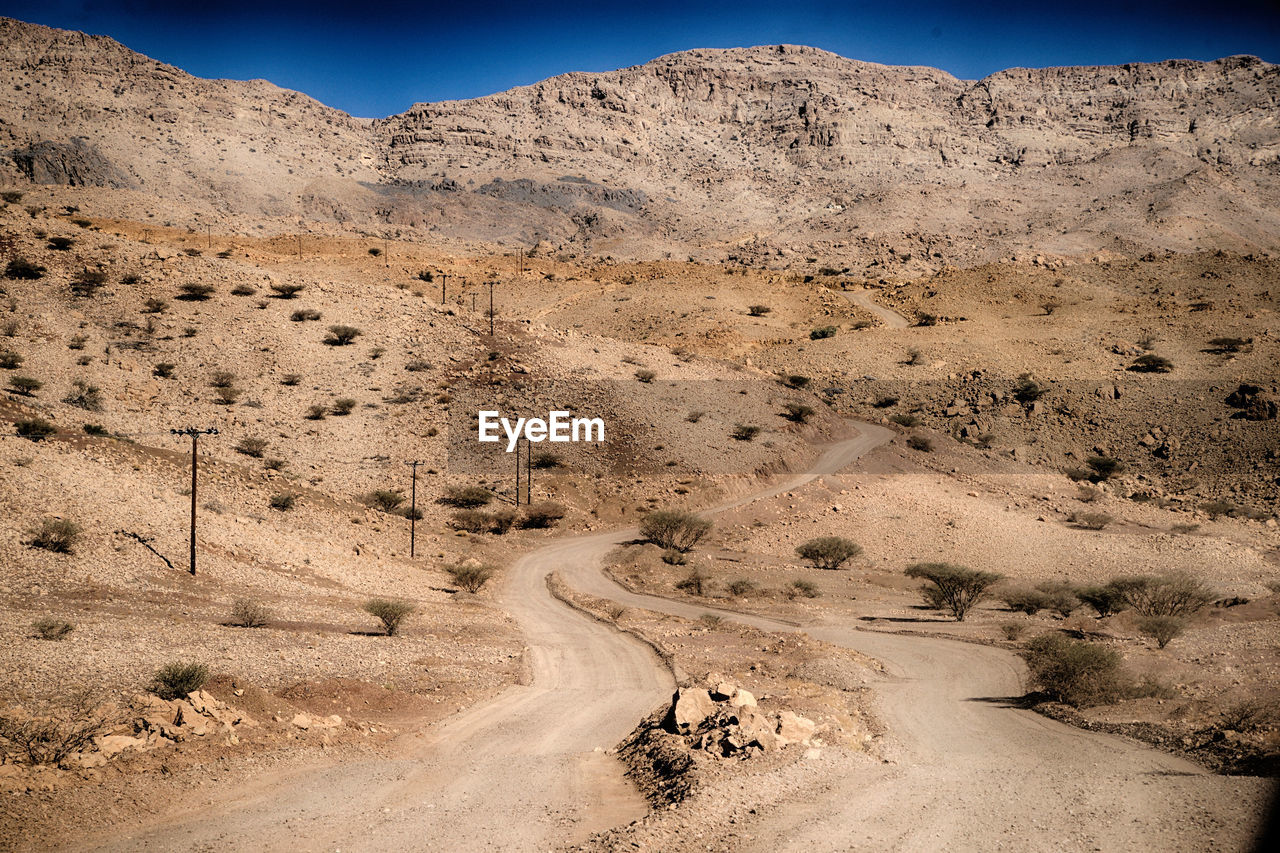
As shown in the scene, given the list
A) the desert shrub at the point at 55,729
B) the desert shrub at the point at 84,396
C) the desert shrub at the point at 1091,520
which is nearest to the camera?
the desert shrub at the point at 55,729

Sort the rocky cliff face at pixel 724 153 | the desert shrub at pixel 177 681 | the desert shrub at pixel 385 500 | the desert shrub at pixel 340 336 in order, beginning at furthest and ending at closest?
the rocky cliff face at pixel 724 153, the desert shrub at pixel 340 336, the desert shrub at pixel 385 500, the desert shrub at pixel 177 681

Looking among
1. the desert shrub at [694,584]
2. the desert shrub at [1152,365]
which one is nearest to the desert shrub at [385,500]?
the desert shrub at [694,584]

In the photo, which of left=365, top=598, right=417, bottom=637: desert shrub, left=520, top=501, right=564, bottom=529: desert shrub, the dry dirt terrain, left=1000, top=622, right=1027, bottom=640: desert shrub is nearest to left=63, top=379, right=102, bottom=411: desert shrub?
the dry dirt terrain

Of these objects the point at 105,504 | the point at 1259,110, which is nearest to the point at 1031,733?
the point at 105,504

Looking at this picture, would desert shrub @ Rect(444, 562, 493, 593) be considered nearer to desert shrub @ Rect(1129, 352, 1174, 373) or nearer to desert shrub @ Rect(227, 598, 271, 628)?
desert shrub @ Rect(227, 598, 271, 628)

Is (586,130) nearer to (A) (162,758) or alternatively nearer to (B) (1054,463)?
(B) (1054,463)

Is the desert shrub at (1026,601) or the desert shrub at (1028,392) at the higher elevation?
the desert shrub at (1028,392)

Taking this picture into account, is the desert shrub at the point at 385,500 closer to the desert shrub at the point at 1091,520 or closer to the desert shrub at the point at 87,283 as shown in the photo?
the desert shrub at the point at 87,283
